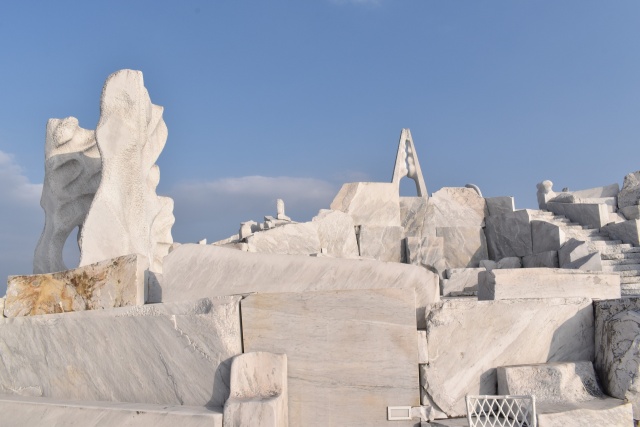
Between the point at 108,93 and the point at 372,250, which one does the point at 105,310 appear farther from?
the point at 372,250

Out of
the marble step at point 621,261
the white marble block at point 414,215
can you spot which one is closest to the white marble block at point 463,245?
the white marble block at point 414,215

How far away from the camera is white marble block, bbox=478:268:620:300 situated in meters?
4.23

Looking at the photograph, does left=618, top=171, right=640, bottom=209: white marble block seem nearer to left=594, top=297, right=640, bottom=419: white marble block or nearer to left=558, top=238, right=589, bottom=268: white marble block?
left=558, top=238, right=589, bottom=268: white marble block

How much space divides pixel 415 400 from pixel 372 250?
675 centimetres

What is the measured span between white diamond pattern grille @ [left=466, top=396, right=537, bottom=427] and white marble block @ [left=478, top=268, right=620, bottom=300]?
1065 mm

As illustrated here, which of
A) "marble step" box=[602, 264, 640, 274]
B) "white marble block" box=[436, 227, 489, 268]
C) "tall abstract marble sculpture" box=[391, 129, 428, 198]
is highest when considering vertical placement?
"tall abstract marble sculpture" box=[391, 129, 428, 198]

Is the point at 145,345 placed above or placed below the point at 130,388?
above

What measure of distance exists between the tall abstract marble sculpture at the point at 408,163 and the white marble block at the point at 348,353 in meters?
10.7

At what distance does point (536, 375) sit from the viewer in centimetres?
348

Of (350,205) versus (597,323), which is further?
(350,205)

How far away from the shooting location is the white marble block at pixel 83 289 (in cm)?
424

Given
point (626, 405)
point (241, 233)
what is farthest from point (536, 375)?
point (241, 233)

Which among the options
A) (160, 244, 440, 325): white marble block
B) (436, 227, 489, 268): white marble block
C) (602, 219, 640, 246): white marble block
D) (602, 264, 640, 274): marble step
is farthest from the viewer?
(436, 227, 489, 268): white marble block

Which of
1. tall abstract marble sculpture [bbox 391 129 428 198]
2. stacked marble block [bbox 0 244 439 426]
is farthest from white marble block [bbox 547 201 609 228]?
stacked marble block [bbox 0 244 439 426]
